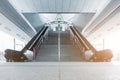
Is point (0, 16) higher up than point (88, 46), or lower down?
higher up

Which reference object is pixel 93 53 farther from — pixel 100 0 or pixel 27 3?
pixel 27 3

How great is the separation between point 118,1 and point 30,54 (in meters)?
4.42

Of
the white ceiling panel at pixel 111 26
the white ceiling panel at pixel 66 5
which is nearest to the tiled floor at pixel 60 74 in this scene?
the white ceiling panel at pixel 66 5

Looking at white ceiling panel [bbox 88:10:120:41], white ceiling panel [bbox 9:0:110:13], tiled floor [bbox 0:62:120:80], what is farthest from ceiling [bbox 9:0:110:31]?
tiled floor [bbox 0:62:120:80]

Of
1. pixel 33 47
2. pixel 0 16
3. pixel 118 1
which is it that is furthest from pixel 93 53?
pixel 0 16

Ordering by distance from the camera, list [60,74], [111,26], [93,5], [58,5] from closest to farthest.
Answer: [60,74]
[93,5]
[58,5]
[111,26]

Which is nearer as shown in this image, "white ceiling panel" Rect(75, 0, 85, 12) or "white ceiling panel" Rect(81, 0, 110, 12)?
"white ceiling panel" Rect(81, 0, 110, 12)

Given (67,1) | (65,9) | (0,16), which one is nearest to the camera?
(67,1)

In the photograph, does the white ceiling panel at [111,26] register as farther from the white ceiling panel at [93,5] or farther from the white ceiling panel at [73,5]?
the white ceiling panel at [73,5]

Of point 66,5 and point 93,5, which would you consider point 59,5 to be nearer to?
point 66,5

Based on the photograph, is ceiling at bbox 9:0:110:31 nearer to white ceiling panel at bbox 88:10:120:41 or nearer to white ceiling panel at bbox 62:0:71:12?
white ceiling panel at bbox 62:0:71:12

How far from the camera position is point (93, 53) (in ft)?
26.9

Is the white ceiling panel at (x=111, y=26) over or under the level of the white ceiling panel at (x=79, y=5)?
under

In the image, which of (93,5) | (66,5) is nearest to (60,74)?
(66,5)
